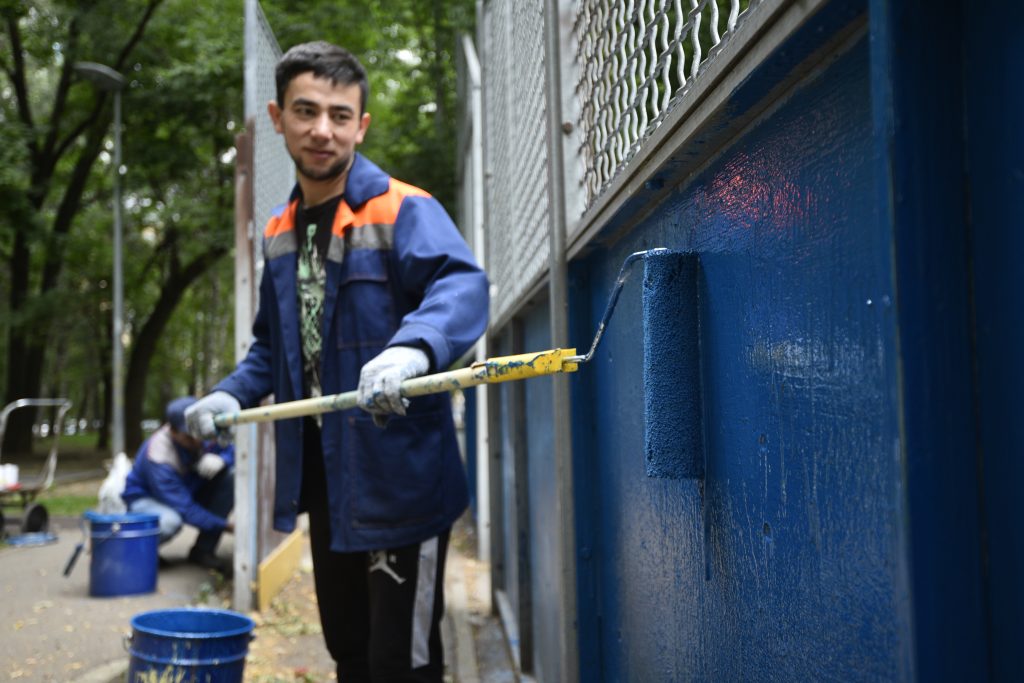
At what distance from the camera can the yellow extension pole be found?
76.3 inches

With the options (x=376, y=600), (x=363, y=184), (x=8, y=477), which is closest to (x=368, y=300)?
(x=363, y=184)

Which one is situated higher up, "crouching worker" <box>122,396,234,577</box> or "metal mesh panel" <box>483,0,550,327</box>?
"metal mesh panel" <box>483,0,550,327</box>

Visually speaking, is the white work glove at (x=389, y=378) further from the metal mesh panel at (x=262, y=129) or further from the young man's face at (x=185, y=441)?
the young man's face at (x=185, y=441)

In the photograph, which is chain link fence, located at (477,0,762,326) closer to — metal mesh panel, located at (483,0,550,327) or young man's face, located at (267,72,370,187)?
metal mesh panel, located at (483,0,550,327)

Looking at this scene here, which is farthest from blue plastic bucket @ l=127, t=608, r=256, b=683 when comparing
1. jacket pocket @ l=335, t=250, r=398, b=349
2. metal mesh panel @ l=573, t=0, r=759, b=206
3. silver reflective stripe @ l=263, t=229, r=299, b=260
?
metal mesh panel @ l=573, t=0, r=759, b=206

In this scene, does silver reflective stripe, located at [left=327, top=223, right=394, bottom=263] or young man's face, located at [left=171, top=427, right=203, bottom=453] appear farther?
young man's face, located at [left=171, top=427, right=203, bottom=453]

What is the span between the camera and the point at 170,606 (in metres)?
6.09

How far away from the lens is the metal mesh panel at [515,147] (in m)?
3.11

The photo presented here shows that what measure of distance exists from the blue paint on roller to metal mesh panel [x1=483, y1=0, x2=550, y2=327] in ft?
4.16

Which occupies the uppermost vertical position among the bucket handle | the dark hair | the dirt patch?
the dark hair

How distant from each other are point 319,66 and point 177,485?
498 cm

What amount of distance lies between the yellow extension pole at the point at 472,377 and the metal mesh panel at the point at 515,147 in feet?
2.62

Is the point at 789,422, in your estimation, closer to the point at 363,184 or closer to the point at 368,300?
the point at 368,300

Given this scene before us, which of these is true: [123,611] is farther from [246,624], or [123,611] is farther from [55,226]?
[55,226]
